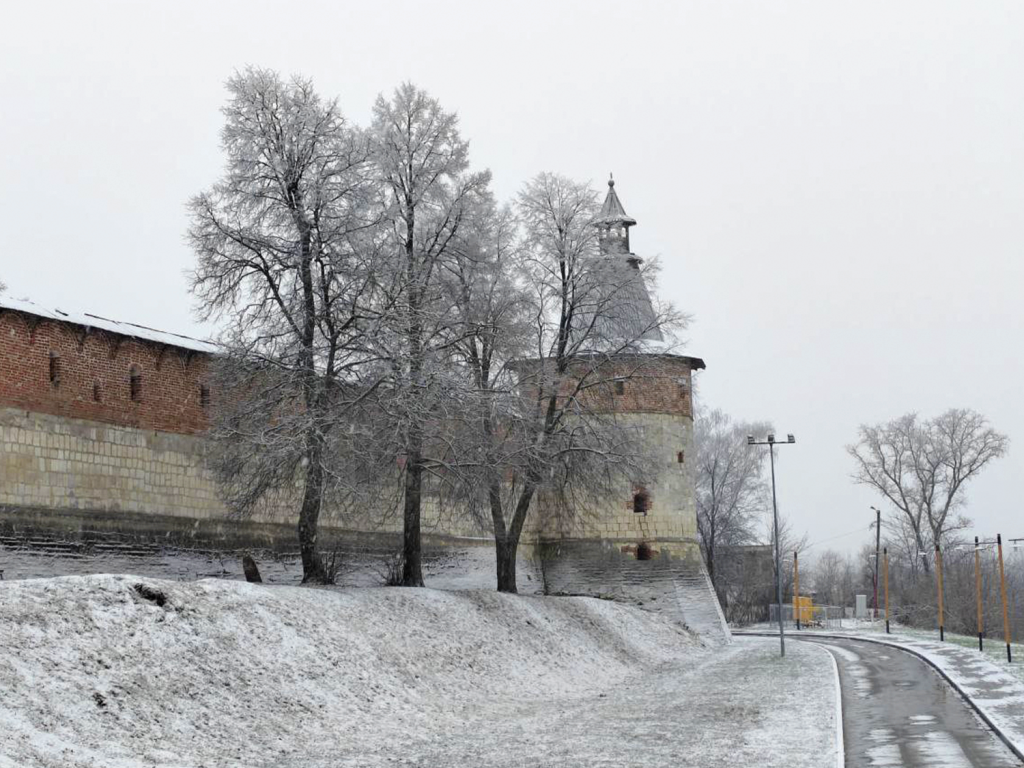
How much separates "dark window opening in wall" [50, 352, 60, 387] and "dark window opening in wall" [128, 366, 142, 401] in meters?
1.81

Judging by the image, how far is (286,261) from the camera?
73.9 ft

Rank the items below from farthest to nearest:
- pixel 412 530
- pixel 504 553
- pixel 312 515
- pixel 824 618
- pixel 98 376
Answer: pixel 824 618 < pixel 504 553 < pixel 412 530 < pixel 98 376 < pixel 312 515

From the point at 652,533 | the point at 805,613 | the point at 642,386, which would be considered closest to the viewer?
the point at 642,386

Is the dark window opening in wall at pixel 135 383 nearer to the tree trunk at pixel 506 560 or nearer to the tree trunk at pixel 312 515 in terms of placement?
the tree trunk at pixel 312 515

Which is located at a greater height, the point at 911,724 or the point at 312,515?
the point at 312,515

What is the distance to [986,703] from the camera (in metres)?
18.7

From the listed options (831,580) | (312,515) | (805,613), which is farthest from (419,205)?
(831,580)

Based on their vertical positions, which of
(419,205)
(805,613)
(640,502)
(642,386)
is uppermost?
(419,205)

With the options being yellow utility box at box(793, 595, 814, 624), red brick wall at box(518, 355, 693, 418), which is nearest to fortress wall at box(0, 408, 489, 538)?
red brick wall at box(518, 355, 693, 418)

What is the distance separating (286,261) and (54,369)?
4.34 metres

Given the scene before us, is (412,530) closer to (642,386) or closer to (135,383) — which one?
(135,383)

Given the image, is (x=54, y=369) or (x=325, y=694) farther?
(x=54, y=369)

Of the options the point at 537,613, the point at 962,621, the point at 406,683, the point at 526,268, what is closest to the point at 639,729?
the point at 406,683

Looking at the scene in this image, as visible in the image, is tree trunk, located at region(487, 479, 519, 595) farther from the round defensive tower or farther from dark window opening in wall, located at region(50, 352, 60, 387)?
dark window opening in wall, located at region(50, 352, 60, 387)
